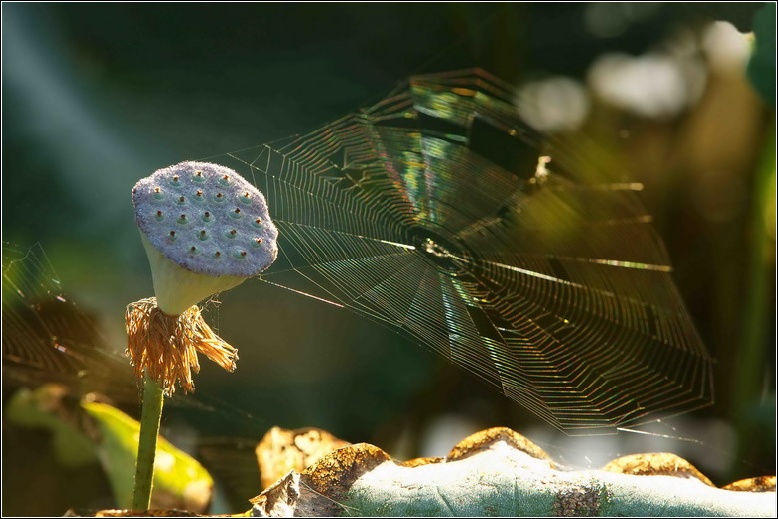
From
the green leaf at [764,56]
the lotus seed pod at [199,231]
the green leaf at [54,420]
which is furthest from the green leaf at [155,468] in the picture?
the green leaf at [764,56]

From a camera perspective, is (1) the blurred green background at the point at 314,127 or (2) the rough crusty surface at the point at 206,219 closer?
(2) the rough crusty surface at the point at 206,219

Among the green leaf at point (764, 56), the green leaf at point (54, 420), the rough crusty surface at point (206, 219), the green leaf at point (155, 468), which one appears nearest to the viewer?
the rough crusty surface at point (206, 219)

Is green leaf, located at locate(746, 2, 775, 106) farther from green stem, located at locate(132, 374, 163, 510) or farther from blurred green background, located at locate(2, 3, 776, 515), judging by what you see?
green stem, located at locate(132, 374, 163, 510)

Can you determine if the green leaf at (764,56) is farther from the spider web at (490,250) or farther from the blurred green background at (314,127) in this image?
the spider web at (490,250)

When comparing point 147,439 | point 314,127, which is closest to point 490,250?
point 314,127

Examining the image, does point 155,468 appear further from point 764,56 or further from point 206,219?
point 764,56

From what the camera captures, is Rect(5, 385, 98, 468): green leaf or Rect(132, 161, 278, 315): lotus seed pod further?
Rect(5, 385, 98, 468): green leaf

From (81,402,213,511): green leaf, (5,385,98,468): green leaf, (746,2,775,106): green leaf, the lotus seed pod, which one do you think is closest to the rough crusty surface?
the lotus seed pod
